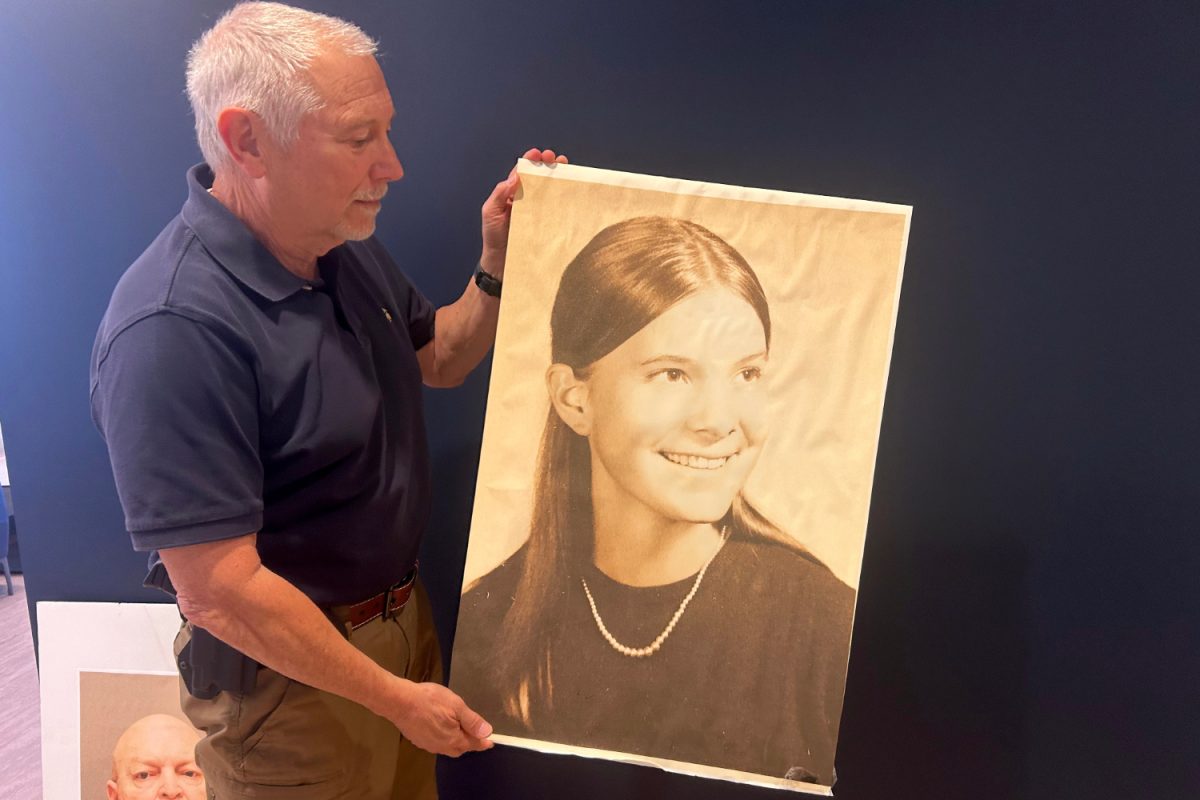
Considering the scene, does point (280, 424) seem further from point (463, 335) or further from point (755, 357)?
point (755, 357)

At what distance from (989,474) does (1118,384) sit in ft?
0.93

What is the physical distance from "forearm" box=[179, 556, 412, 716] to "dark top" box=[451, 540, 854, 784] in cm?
14

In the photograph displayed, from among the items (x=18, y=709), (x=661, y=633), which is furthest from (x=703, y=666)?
(x=18, y=709)

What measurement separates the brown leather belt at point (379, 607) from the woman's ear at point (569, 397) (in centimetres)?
38

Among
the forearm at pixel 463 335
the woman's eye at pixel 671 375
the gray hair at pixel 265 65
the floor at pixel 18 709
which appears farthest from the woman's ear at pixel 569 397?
the floor at pixel 18 709

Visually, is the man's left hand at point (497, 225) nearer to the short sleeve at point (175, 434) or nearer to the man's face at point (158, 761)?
the short sleeve at point (175, 434)

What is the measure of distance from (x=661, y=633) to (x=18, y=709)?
7.37ft

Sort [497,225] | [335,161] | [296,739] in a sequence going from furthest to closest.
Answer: [497,225] < [296,739] < [335,161]

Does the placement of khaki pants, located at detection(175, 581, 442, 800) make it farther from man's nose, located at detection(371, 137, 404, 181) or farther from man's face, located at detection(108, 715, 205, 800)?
man's nose, located at detection(371, 137, 404, 181)

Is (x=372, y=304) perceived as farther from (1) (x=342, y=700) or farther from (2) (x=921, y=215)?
(2) (x=921, y=215)

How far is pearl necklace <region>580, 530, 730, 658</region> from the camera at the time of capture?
1185mm

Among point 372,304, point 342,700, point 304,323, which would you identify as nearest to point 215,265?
point 304,323

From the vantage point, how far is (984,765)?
64.6 inches

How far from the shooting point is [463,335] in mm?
1427
